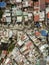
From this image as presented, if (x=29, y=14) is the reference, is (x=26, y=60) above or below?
below

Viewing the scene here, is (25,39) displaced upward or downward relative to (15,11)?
downward

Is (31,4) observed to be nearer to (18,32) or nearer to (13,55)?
(18,32)

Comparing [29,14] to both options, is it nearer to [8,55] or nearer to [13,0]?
[13,0]

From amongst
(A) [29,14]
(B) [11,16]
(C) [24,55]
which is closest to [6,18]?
(B) [11,16]

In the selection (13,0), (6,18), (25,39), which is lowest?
(25,39)

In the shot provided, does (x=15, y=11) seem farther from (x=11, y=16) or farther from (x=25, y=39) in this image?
(x=25, y=39)

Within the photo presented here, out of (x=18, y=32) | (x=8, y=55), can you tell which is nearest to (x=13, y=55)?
(x=8, y=55)

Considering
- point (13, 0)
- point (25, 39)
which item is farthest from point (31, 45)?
point (13, 0)

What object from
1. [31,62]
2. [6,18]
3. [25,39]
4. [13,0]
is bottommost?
[31,62]
